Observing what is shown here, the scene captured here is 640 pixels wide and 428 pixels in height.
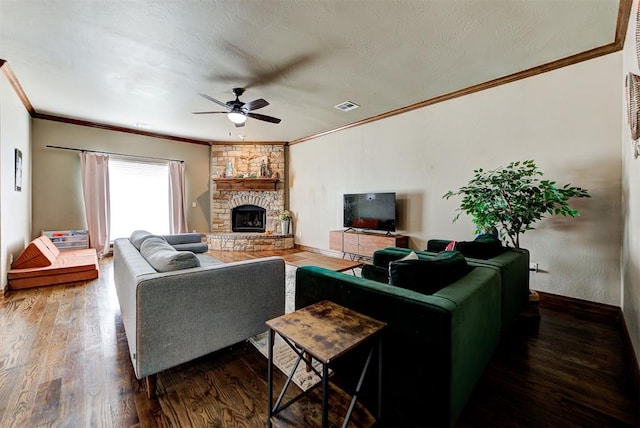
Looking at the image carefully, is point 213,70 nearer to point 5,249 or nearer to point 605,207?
point 5,249

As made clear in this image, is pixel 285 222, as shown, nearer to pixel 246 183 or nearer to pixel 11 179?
pixel 246 183

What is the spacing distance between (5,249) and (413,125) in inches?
236

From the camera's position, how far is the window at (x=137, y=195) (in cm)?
568

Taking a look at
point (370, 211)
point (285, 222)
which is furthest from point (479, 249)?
point (285, 222)

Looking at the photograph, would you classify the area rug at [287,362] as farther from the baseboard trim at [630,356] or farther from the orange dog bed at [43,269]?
the orange dog bed at [43,269]

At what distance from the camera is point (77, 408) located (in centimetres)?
148

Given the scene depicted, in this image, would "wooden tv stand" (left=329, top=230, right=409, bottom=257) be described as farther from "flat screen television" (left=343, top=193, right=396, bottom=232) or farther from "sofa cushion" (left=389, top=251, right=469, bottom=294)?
"sofa cushion" (left=389, top=251, right=469, bottom=294)

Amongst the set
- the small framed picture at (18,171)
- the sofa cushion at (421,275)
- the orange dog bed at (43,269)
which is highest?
the small framed picture at (18,171)

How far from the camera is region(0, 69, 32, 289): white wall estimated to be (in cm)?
317

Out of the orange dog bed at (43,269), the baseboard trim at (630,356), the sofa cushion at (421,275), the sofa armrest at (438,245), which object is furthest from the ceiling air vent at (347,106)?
the orange dog bed at (43,269)

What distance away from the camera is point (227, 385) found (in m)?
1.69

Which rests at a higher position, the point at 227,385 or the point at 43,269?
the point at 43,269

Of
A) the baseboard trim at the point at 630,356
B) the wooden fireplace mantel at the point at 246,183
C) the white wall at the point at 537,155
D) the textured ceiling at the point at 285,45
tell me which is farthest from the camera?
the wooden fireplace mantel at the point at 246,183

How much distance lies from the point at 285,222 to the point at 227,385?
5212mm
